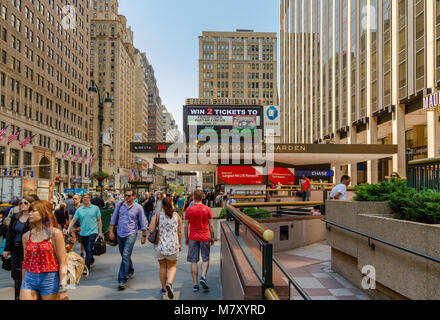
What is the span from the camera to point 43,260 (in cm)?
416

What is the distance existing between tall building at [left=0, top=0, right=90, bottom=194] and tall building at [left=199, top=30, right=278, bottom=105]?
43.0 m

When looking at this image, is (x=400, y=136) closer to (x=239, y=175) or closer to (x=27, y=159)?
(x=239, y=175)

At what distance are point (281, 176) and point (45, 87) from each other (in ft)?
177

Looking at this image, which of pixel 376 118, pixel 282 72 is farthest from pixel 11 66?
pixel 282 72

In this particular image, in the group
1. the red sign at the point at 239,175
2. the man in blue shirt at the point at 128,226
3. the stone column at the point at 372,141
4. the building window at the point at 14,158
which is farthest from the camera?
the building window at the point at 14,158

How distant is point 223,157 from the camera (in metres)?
28.6

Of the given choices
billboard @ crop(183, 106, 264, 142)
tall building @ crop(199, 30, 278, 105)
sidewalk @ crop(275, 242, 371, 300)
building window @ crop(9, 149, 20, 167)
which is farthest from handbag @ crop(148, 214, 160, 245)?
tall building @ crop(199, 30, 278, 105)

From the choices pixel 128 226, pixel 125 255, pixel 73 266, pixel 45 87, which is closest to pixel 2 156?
pixel 45 87

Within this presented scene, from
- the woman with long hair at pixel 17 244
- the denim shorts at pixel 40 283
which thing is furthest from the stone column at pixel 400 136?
the denim shorts at pixel 40 283

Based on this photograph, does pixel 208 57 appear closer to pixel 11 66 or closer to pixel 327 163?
pixel 11 66

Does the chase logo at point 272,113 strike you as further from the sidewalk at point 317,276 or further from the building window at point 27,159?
the building window at point 27,159

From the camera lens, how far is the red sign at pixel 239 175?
95.8 feet
